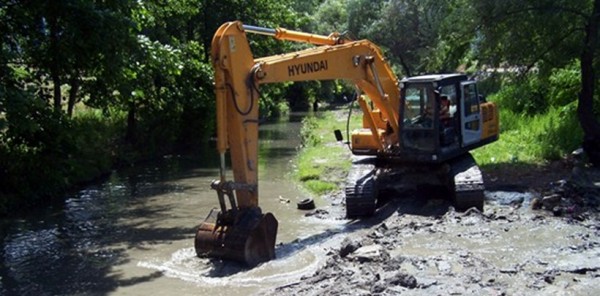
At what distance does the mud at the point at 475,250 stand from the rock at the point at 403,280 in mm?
11

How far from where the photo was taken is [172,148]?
2556 cm

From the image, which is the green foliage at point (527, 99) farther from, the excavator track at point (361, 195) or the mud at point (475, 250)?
the excavator track at point (361, 195)

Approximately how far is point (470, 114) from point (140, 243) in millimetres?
6686

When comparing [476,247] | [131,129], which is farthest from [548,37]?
[131,129]

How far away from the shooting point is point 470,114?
43.2 ft

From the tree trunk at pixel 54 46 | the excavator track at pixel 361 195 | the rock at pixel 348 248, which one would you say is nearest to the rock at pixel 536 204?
the excavator track at pixel 361 195

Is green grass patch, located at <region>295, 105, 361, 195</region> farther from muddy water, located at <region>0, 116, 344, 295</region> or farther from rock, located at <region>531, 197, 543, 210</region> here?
rock, located at <region>531, 197, 543, 210</region>

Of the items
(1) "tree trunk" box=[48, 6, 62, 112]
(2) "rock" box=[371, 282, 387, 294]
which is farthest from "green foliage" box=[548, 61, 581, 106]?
(2) "rock" box=[371, 282, 387, 294]

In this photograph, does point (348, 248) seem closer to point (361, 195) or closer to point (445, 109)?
point (361, 195)

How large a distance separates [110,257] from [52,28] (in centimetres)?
569

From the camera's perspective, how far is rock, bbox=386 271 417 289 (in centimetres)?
752

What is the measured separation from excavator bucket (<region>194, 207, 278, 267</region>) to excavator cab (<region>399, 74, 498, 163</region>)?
3942mm

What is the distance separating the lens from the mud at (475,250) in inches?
297

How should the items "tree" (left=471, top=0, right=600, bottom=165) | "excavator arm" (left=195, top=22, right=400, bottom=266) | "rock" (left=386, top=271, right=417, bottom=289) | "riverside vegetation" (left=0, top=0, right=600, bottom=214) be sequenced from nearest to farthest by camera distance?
"rock" (left=386, top=271, right=417, bottom=289)
"excavator arm" (left=195, top=22, right=400, bottom=266)
"riverside vegetation" (left=0, top=0, right=600, bottom=214)
"tree" (left=471, top=0, right=600, bottom=165)
